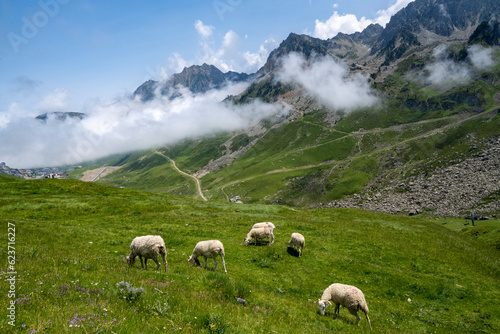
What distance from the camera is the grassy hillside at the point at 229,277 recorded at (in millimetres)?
8375

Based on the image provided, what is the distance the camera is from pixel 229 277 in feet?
48.8

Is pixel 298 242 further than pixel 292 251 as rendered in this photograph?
No

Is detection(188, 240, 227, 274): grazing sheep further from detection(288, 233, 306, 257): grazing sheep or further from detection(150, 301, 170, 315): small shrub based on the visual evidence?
detection(150, 301, 170, 315): small shrub

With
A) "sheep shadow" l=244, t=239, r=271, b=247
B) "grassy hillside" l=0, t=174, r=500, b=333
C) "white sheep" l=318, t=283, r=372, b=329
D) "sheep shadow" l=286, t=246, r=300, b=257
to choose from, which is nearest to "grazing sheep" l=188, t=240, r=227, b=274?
"grassy hillside" l=0, t=174, r=500, b=333

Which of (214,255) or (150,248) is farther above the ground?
(150,248)

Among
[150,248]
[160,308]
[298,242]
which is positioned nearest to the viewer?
[160,308]

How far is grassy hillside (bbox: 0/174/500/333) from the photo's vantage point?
8.38m

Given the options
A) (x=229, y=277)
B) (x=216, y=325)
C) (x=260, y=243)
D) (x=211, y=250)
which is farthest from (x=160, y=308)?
(x=260, y=243)

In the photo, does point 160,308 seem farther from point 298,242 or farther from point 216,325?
point 298,242

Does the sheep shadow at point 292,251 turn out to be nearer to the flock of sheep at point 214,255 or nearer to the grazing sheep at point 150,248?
the flock of sheep at point 214,255

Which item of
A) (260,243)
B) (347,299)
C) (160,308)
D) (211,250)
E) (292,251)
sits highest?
(160,308)

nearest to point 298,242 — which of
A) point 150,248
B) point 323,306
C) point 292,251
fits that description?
point 292,251

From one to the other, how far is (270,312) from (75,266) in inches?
410

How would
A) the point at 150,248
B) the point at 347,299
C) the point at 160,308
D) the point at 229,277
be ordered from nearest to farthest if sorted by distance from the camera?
Answer: the point at 160,308 → the point at 229,277 → the point at 347,299 → the point at 150,248
